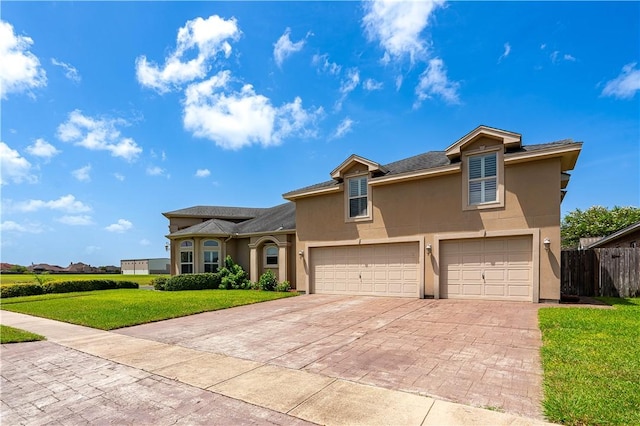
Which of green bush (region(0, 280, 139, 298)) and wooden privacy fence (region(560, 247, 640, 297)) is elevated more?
wooden privacy fence (region(560, 247, 640, 297))

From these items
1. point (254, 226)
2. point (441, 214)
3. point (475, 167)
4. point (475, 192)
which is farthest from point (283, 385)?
point (254, 226)

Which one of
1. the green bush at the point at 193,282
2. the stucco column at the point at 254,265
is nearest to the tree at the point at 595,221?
the stucco column at the point at 254,265

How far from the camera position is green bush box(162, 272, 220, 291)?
768 inches

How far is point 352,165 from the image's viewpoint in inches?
580

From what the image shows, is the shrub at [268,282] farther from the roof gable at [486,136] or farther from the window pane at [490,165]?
the window pane at [490,165]

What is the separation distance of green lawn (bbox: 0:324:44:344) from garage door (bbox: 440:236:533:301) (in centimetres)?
1232

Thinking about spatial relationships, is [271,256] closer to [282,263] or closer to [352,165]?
[282,263]

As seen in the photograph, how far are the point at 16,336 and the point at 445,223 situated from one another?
1319 cm

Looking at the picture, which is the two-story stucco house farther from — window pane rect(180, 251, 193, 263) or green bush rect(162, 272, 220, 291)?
window pane rect(180, 251, 193, 263)

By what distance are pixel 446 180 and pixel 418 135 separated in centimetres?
528

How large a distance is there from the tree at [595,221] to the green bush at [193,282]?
40.6 m

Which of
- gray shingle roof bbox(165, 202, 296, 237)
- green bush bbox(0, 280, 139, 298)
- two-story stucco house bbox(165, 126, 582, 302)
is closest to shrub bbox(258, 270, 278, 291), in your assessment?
two-story stucco house bbox(165, 126, 582, 302)

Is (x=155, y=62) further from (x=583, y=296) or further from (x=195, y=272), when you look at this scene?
(x=583, y=296)

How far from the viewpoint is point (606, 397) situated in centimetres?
365
